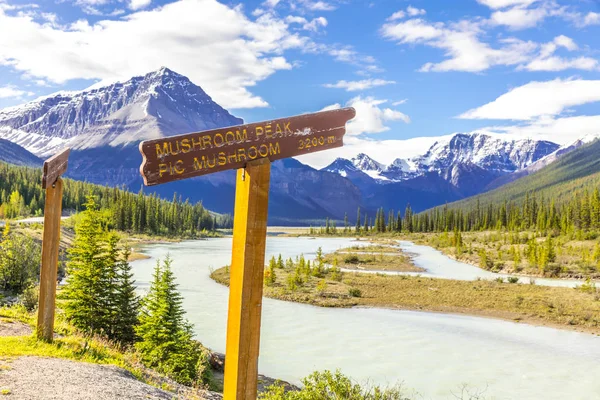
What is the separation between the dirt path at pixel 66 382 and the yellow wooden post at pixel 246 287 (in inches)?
151

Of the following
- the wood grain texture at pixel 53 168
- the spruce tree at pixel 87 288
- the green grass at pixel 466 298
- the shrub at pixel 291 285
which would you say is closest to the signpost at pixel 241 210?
the wood grain texture at pixel 53 168

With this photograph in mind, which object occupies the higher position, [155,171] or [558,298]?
[155,171]

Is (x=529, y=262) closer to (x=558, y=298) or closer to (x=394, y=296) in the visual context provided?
(x=558, y=298)

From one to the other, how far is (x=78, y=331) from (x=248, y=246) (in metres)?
11.6

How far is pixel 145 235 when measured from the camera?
11206cm

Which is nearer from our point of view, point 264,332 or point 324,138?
point 324,138

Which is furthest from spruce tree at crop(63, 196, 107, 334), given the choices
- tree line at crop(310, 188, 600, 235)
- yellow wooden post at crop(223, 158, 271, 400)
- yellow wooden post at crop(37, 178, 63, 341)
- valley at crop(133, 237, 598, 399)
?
tree line at crop(310, 188, 600, 235)

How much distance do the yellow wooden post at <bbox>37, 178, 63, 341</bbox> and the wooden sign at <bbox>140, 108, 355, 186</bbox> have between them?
24.3 ft

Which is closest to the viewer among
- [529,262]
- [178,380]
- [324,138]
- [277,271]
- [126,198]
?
[324,138]

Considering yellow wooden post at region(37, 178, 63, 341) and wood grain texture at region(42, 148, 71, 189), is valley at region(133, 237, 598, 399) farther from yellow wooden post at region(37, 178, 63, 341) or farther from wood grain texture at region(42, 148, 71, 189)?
wood grain texture at region(42, 148, 71, 189)

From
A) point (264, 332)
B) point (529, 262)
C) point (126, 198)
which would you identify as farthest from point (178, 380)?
point (126, 198)

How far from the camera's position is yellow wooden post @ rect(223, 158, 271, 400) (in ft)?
16.2

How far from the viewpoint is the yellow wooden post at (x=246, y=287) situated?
194 inches

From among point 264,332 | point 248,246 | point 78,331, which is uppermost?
point 248,246
